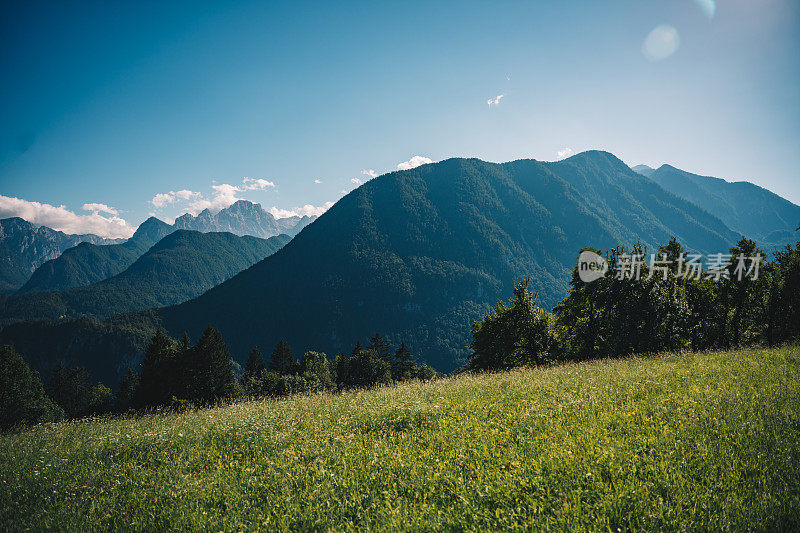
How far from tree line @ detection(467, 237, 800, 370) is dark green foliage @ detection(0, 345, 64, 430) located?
5625 centimetres

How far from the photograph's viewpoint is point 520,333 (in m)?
27.8

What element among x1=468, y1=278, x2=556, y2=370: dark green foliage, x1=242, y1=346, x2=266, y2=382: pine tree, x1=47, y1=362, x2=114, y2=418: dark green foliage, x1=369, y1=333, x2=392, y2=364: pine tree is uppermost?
x1=468, y1=278, x2=556, y2=370: dark green foliage

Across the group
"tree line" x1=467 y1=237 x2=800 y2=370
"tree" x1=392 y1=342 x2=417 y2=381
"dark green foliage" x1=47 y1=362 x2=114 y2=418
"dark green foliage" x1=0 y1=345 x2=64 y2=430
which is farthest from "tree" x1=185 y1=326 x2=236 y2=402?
"dark green foliage" x1=47 y1=362 x2=114 y2=418

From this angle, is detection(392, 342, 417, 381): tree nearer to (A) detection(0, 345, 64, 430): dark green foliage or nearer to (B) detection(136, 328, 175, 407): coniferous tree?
(B) detection(136, 328, 175, 407): coniferous tree

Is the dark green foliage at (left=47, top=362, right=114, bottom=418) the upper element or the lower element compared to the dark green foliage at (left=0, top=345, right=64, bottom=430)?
lower

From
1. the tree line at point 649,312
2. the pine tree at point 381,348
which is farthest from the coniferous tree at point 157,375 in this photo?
the tree line at point 649,312

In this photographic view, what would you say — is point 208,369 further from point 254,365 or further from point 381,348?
point 381,348

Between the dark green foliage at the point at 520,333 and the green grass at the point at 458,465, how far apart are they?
1934 cm

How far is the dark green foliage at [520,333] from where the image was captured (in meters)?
27.7

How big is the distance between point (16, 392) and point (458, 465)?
201ft

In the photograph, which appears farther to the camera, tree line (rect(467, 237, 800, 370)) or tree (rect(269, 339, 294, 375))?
tree (rect(269, 339, 294, 375))

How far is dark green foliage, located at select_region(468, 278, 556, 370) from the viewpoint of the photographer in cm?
2773

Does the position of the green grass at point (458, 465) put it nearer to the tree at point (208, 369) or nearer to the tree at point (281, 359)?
the tree at point (208, 369)

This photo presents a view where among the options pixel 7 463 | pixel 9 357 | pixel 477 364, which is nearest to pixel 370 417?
pixel 7 463
